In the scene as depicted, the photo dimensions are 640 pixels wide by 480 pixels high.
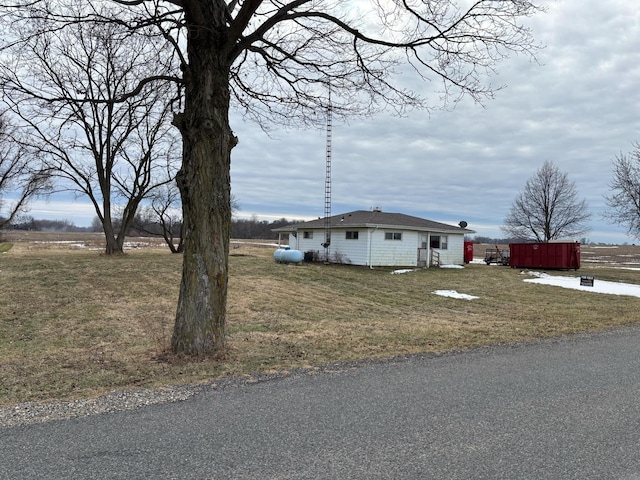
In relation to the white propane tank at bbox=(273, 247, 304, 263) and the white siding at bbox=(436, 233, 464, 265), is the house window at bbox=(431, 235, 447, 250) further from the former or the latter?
the white propane tank at bbox=(273, 247, 304, 263)

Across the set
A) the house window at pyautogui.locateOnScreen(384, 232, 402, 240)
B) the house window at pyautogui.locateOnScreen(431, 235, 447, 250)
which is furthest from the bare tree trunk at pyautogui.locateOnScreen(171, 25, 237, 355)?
the house window at pyautogui.locateOnScreen(431, 235, 447, 250)

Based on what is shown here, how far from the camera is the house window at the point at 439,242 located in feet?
93.4

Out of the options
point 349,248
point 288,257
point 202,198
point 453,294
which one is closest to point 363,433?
point 202,198

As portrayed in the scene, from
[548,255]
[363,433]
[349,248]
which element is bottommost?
[363,433]

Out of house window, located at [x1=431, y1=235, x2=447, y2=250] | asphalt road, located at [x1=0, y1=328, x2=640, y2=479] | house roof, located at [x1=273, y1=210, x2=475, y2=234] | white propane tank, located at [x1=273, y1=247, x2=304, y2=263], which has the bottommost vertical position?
asphalt road, located at [x1=0, y1=328, x2=640, y2=479]

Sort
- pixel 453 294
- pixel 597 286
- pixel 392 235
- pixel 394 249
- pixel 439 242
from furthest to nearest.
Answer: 1. pixel 439 242
2. pixel 394 249
3. pixel 392 235
4. pixel 597 286
5. pixel 453 294

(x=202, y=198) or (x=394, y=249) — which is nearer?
(x=202, y=198)

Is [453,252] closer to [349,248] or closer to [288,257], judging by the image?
[349,248]

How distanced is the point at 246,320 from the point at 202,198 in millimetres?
4430

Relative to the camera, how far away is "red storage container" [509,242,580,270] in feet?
91.3

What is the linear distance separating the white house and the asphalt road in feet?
65.9

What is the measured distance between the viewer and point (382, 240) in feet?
83.6

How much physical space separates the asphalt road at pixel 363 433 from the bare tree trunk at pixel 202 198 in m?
1.46

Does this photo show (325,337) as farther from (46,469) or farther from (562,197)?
(562,197)
